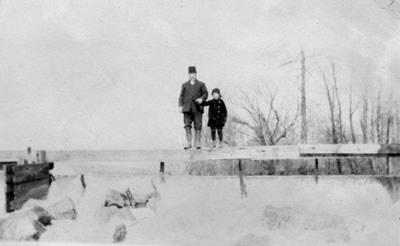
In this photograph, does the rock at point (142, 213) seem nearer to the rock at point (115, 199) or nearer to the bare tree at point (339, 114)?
the rock at point (115, 199)

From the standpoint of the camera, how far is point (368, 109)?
1114 centimetres

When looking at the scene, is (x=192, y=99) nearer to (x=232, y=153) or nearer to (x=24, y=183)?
(x=232, y=153)

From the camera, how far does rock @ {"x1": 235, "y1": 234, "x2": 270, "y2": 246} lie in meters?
7.16

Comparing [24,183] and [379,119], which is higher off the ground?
[379,119]

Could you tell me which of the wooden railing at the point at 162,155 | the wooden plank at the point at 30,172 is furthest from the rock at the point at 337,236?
the wooden plank at the point at 30,172

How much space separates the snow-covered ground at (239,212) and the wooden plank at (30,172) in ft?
1.45

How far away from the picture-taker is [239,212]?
816 cm

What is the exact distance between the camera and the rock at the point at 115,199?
8461 mm

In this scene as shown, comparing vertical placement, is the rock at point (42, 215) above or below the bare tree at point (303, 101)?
below

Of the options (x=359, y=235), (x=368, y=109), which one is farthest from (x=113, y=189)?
(x=368, y=109)

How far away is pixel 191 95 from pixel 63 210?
300 centimetres

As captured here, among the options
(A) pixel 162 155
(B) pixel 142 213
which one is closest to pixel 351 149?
(A) pixel 162 155

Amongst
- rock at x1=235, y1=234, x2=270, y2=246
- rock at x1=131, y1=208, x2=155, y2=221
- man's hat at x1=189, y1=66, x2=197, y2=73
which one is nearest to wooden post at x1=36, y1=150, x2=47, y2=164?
rock at x1=131, y1=208, x2=155, y2=221

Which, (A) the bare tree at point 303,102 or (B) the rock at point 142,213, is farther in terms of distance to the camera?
(A) the bare tree at point 303,102
